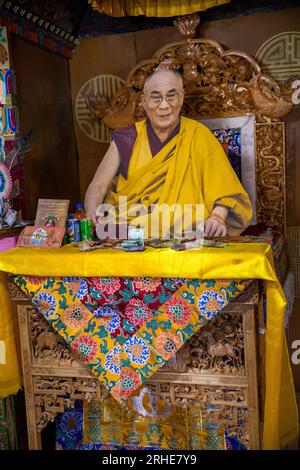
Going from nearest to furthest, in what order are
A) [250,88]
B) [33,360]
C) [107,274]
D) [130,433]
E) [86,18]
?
[107,274] → [33,360] → [130,433] → [250,88] → [86,18]

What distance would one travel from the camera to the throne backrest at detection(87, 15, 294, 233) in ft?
10.1

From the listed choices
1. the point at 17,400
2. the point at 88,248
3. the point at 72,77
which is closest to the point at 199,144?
the point at 88,248

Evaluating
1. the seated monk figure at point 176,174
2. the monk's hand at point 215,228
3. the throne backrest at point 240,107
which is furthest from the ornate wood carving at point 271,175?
the monk's hand at point 215,228

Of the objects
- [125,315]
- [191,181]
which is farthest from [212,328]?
[191,181]

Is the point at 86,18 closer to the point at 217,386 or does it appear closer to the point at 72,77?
the point at 72,77

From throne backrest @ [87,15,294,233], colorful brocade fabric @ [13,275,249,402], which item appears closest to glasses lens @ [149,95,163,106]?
throne backrest @ [87,15,294,233]

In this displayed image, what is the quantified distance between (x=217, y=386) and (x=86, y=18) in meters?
2.55

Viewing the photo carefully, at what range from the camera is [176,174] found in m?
2.75

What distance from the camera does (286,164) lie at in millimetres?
3158

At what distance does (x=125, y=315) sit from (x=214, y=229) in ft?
2.25

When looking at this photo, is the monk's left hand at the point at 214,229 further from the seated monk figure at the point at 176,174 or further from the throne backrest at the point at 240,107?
the throne backrest at the point at 240,107

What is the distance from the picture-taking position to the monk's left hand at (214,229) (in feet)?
8.70

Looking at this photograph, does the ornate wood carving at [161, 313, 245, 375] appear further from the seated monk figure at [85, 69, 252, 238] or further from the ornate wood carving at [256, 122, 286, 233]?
the ornate wood carving at [256, 122, 286, 233]

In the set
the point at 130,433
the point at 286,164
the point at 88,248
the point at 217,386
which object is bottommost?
the point at 130,433
